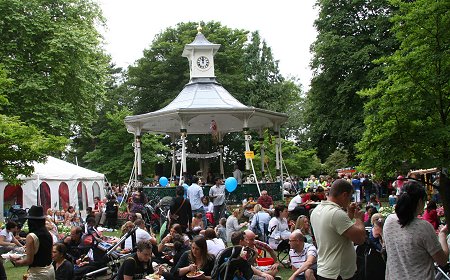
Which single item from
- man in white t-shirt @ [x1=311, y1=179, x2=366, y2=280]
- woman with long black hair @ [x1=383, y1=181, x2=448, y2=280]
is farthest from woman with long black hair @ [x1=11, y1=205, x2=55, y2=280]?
woman with long black hair @ [x1=383, y1=181, x2=448, y2=280]

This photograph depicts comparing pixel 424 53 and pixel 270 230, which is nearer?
pixel 270 230

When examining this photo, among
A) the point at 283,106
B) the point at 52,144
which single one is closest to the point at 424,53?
the point at 52,144

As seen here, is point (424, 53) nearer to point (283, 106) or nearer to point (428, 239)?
point (428, 239)

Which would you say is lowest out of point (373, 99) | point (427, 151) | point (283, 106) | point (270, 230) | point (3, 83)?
point (270, 230)

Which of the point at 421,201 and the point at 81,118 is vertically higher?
the point at 81,118

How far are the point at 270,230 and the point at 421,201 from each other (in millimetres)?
8959

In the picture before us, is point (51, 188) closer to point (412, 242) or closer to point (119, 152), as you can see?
point (119, 152)

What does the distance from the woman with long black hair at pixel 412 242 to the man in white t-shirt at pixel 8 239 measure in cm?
1146

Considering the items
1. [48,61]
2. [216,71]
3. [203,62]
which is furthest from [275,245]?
[216,71]

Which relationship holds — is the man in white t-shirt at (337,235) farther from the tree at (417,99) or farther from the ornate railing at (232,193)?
the ornate railing at (232,193)

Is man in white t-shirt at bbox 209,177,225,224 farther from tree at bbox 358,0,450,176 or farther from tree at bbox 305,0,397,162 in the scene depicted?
tree at bbox 305,0,397,162

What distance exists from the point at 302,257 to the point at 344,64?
86.7 feet

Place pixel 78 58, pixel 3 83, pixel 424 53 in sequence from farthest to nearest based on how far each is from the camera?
pixel 78 58, pixel 3 83, pixel 424 53

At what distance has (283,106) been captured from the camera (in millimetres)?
53281
